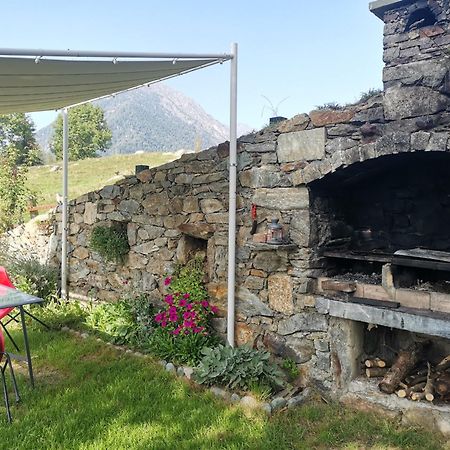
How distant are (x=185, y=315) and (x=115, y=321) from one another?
122 centimetres

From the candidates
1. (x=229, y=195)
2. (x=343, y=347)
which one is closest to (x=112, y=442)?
(x=343, y=347)

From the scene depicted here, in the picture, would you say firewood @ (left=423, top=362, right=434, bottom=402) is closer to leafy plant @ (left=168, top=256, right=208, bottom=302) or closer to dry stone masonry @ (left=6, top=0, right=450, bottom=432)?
dry stone masonry @ (left=6, top=0, right=450, bottom=432)

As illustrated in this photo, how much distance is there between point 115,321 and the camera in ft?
17.3

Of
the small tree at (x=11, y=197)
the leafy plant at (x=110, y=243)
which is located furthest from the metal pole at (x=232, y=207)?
the small tree at (x=11, y=197)

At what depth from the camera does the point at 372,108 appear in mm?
3445

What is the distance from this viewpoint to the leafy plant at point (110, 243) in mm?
5684

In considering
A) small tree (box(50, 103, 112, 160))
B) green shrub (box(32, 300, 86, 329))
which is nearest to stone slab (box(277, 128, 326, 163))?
green shrub (box(32, 300, 86, 329))

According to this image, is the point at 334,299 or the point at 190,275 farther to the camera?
the point at 190,275

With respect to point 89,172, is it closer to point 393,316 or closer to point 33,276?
point 33,276

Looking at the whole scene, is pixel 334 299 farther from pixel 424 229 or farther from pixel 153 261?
pixel 153 261

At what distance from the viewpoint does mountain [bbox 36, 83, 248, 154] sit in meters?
102

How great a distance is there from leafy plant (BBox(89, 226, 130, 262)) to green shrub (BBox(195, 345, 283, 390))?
2.24 metres

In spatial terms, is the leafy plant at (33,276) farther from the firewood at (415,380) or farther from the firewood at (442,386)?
the firewood at (442,386)

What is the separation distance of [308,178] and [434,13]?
4507mm
